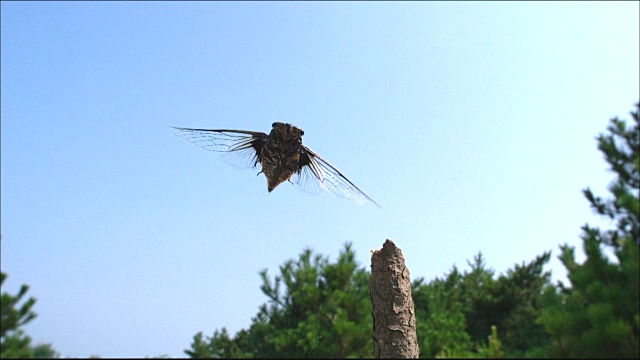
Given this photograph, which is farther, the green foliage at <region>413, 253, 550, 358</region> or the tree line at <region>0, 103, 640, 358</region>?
the green foliage at <region>413, 253, 550, 358</region>

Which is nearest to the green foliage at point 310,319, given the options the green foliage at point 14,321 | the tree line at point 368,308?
the tree line at point 368,308

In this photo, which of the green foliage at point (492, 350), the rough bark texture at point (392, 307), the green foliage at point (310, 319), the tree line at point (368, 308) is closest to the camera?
the green foliage at point (492, 350)

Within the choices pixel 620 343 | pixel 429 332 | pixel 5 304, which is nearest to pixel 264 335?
pixel 429 332

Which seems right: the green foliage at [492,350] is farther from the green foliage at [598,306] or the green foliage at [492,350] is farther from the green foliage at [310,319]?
the green foliage at [310,319]

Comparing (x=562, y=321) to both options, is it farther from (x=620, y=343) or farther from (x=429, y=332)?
(x=429, y=332)

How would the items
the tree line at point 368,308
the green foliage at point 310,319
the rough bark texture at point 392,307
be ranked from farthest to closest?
the green foliage at point 310,319 < the tree line at point 368,308 < the rough bark texture at point 392,307

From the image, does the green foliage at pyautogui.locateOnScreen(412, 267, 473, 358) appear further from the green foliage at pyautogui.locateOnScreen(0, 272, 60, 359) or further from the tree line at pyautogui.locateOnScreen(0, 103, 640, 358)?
the green foliage at pyautogui.locateOnScreen(0, 272, 60, 359)

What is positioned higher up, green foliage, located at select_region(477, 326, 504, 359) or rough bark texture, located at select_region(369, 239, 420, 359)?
rough bark texture, located at select_region(369, 239, 420, 359)

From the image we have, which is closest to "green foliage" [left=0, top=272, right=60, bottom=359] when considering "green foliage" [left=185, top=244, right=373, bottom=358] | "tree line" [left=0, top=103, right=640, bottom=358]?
"tree line" [left=0, top=103, right=640, bottom=358]
